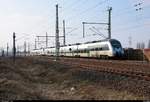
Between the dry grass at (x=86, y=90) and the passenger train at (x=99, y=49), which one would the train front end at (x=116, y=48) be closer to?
the passenger train at (x=99, y=49)

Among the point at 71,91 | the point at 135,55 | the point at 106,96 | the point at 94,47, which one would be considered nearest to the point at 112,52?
the point at 94,47

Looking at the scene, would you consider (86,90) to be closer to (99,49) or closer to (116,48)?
(116,48)

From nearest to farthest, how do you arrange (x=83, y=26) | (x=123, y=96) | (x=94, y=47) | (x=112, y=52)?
(x=123, y=96)
(x=112, y=52)
(x=94, y=47)
(x=83, y=26)

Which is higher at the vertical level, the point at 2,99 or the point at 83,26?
the point at 83,26

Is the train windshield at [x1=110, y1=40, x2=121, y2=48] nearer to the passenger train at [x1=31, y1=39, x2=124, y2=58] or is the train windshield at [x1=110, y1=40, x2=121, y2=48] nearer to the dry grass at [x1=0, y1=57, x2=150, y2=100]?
the passenger train at [x1=31, y1=39, x2=124, y2=58]

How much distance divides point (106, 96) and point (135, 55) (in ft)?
140

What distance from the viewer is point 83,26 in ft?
197

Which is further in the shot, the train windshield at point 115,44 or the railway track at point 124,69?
the train windshield at point 115,44

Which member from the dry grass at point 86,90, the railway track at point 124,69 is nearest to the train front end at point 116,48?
the railway track at point 124,69

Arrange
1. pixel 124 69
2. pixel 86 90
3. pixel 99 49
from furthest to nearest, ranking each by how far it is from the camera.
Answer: pixel 99 49
pixel 124 69
pixel 86 90

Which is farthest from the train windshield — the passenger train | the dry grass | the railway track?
the dry grass

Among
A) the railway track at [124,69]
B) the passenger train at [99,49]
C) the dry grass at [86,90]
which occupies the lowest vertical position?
the dry grass at [86,90]

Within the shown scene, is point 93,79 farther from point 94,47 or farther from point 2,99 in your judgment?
point 94,47

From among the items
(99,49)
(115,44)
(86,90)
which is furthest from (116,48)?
(86,90)
